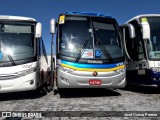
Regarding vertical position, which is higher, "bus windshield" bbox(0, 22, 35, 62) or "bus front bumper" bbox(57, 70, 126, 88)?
"bus windshield" bbox(0, 22, 35, 62)

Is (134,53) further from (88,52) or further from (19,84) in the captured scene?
(19,84)

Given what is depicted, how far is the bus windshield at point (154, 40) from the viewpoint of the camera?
8.68 meters

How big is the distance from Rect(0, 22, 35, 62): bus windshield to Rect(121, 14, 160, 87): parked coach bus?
3416 mm

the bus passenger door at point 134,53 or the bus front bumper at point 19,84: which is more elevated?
the bus passenger door at point 134,53

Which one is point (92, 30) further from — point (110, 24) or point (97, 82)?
point (97, 82)

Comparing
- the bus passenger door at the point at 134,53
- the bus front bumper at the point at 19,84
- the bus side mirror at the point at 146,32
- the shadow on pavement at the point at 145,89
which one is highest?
Result: the bus side mirror at the point at 146,32

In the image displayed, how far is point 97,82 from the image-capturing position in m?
8.00

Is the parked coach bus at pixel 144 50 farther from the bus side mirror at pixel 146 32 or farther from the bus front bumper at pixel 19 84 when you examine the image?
the bus front bumper at pixel 19 84

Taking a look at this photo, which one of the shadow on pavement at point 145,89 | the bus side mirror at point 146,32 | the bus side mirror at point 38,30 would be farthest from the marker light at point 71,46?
the shadow on pavement at point 145,89

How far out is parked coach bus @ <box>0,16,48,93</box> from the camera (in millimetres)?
7629

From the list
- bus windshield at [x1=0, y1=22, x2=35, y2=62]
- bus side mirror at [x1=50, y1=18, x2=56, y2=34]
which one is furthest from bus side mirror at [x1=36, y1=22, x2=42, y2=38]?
bus side mirror at [x1=50, y1=18, x2=56, y2=34]

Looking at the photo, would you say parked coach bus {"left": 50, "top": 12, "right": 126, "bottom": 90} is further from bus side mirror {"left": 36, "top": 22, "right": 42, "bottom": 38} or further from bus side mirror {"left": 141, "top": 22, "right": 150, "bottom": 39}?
bus side mirror {"left": 141, "top": 22, "right": 150, "bottom": 39}

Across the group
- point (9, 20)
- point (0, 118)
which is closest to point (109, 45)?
point (9, 20)

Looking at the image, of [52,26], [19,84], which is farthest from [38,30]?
[19,84]
